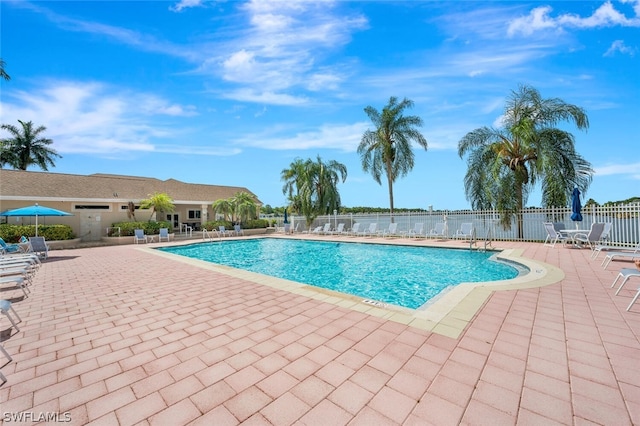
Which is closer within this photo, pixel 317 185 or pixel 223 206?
pixel 223 206

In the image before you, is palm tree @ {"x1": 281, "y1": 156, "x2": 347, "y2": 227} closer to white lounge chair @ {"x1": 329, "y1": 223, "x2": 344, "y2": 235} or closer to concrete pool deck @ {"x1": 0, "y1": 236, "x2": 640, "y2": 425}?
white lounge chair @ {"x1": 329, "y1": 223, "x2": 344, "y2": 235}

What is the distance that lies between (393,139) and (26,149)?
40.0 meters

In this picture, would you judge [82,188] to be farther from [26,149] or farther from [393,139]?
[393,139]

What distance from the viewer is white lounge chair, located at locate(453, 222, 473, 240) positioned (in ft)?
45.0

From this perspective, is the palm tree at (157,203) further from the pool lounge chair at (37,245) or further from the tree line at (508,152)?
the tree line at (508,152)

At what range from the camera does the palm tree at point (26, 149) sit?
2934cm

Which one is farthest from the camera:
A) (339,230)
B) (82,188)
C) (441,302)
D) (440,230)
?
(339,230)

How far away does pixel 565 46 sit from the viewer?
915 cm

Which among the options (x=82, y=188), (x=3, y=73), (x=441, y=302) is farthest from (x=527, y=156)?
(x=82, y=188)

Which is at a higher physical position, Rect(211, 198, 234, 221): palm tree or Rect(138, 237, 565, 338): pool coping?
Rect(211, 198, 234, 221): palm tree

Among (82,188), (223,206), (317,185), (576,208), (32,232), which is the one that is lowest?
(32,232)

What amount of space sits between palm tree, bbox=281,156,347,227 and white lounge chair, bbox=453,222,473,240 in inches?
446

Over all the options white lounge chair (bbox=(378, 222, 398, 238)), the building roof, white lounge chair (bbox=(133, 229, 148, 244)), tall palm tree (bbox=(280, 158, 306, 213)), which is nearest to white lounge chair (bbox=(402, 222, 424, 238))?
white lounge chair (bbox=(378, 222, 398, 238))

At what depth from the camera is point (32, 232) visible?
14609 millimetres
